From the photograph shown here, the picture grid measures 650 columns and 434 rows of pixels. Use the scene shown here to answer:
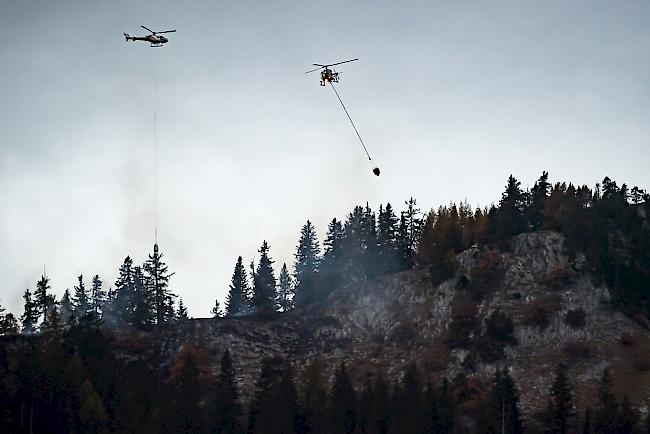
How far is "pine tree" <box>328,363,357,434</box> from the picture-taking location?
10088 centimetres

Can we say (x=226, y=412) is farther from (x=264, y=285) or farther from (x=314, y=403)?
(x=264, y=285)

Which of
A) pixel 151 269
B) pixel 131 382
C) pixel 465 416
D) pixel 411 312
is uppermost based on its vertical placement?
pixel 151 269

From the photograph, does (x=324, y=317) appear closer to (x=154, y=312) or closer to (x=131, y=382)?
(x=154, y=312)

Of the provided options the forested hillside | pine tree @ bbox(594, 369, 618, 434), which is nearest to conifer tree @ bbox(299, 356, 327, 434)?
the forested hillside

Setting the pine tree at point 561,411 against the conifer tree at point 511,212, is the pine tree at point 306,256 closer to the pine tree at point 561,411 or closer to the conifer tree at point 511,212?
the conifer tree at point 511,212

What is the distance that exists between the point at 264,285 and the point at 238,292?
950 cm

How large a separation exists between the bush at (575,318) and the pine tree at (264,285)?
202 ft

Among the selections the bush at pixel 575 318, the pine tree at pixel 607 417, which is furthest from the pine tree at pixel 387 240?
the pine tree at pixel 607 417

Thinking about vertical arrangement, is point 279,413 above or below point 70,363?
below

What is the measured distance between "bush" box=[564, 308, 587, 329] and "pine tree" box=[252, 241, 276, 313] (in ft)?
202

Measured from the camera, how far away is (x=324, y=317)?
161250 mm

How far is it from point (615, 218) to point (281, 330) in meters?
71.9

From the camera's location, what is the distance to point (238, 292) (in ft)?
598

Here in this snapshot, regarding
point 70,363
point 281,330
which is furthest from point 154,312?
point 70,363
